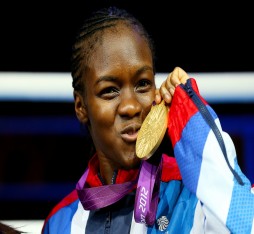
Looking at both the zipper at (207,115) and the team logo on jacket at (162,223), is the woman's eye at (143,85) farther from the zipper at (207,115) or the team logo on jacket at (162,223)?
the team logo on jacket at (162,223)

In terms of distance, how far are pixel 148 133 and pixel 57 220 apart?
1.94ft

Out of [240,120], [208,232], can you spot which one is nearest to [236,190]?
[208,232]

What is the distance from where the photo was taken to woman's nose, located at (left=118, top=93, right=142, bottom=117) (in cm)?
177

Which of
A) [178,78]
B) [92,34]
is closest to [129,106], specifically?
[178,78]

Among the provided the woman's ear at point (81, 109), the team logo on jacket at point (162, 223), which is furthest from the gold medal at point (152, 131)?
the woman's ear at point (81, 109)

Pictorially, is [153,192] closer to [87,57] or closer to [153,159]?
[153,159]

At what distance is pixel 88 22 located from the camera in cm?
199

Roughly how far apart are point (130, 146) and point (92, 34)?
0.38 meters

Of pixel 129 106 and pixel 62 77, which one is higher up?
pixel 62 77

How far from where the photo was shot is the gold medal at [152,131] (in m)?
1.62

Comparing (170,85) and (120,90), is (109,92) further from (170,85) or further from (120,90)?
(170,85)

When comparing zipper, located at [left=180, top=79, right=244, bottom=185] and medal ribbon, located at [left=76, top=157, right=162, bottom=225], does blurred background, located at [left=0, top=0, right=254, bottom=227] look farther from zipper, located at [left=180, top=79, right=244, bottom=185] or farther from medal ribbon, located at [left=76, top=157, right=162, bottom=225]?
zipper, located at [left=180, top=79, right=244, bottom=185]

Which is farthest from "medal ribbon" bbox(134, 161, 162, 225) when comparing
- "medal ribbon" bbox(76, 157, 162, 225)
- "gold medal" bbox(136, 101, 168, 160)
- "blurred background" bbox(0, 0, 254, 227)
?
"blurred background" bbox(0, 0, 254, 227)

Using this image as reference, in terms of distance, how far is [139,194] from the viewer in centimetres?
177
